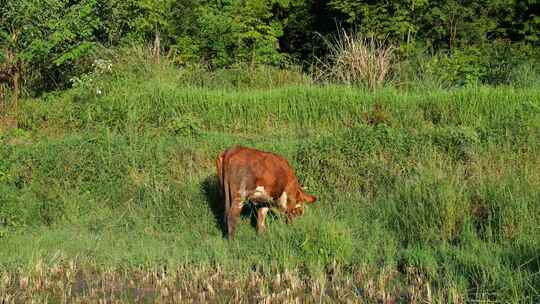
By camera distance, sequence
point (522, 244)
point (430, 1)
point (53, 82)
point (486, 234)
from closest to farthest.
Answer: point (522, 244)
point (486, 234)
point (53, 82)
point (430, 1)

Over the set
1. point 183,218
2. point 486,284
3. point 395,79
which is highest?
point 395,79

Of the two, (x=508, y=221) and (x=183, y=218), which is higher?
(x=508, y=221)

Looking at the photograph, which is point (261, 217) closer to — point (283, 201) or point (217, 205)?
point (283, 201)

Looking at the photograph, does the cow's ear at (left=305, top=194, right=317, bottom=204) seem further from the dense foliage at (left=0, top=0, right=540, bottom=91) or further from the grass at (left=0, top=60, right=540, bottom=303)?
the dense foliage at (left=0, top=0, right=540, bottom=91)

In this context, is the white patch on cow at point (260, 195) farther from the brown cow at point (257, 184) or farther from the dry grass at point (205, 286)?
the dry grass at point (205, 286)

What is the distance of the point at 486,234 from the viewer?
7.96 m

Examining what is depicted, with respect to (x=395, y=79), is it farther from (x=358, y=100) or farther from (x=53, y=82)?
(x=53, y=82)

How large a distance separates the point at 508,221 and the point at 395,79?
6746mm

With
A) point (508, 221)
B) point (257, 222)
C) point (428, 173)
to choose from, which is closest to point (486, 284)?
point (508, 221)

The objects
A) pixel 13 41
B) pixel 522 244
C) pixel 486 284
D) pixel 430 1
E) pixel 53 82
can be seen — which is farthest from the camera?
pixel 430 1

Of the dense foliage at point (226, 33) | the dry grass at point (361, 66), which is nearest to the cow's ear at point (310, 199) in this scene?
the dry grass at point (361, 66)

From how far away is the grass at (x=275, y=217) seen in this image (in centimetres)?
708

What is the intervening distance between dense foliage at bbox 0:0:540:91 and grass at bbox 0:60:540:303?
1061mm

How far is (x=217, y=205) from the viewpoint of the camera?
10070 millimetres
